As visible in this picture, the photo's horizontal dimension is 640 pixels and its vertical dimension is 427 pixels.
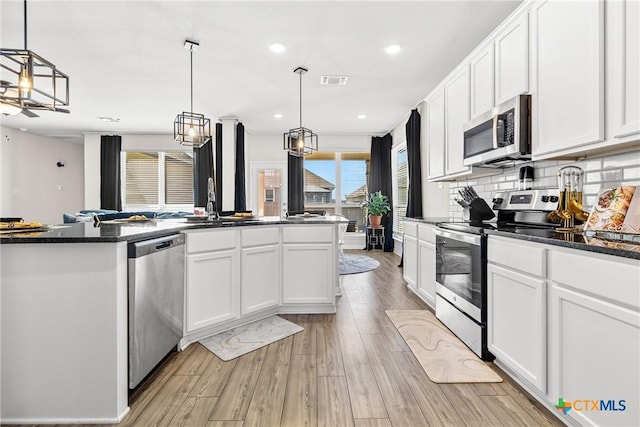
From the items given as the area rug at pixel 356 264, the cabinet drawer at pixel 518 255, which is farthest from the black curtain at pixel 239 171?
the cabinet drawer at pixel 518 255

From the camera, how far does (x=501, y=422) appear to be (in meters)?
1.52

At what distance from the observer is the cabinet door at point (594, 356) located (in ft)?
3.76

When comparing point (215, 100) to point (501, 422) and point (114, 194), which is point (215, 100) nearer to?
point (114, 194)

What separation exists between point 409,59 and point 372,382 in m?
3.16

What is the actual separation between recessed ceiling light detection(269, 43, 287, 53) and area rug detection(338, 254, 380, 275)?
2.97m

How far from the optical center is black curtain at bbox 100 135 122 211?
23.6 ft

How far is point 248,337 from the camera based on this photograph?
2.46 metres

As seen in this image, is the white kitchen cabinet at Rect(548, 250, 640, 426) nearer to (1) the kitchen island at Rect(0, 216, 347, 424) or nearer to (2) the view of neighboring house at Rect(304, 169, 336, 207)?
(1) the kitchen island at Rect(0, 216, 347, 424)

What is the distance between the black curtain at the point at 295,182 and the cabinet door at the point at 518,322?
5.50 m

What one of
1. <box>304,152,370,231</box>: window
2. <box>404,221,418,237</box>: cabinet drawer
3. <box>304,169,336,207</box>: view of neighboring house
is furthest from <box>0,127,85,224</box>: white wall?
<box>404,221,418,237</box>: cabinet drawer

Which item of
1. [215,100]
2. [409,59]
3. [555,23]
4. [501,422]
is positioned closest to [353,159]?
[215,100]

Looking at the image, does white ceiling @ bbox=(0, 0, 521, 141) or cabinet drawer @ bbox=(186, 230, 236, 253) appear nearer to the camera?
cabinet drawer @ bbox=(186, 230, 236, 253)

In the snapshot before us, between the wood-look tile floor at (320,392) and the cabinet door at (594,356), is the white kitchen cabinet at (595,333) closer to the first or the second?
the cabinet door at (594,356)

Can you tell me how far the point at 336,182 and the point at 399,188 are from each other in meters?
1.50
